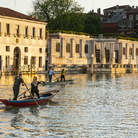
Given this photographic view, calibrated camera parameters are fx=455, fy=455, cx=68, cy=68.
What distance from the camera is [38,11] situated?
115 meters

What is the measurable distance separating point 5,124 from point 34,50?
65.3 meters

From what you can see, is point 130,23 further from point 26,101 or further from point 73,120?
point 73,120

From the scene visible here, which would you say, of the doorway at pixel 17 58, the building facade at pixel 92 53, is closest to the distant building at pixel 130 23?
the building facade at pixel 92 53

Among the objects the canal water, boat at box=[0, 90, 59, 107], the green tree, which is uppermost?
the green tree

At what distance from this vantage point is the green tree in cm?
11243

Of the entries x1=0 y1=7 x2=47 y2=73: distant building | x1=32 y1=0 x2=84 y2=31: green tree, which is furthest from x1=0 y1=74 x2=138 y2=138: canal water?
x1=32 y1=0 x2=84 y2=31: green tree

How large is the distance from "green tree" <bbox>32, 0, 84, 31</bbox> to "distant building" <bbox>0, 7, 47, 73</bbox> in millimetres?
23211

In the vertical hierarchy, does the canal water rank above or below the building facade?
below

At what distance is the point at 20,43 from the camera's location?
82.7m

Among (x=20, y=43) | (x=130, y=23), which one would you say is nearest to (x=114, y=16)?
(x=130, y=23)

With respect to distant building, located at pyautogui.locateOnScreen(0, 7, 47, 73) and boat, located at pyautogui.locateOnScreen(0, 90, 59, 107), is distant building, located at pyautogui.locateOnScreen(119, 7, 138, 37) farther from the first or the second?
boat, located at pyautogui.locateOnScreen(0, 90, 59, 107)

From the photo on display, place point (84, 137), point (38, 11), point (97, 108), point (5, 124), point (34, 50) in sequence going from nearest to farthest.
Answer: point (84, 137)
point (5, 124)
point (97, 108)
point (34, 50)
point (38, 11)

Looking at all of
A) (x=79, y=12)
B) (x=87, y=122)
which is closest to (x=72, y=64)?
(x=79, y=12)

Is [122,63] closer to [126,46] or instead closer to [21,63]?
[126,46]
